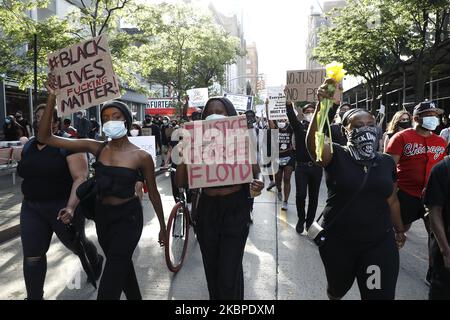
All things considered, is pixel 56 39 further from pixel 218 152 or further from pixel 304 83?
pixel 218 152

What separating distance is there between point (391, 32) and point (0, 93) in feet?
52.9

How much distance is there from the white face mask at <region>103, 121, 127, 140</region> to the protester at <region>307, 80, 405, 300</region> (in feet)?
4.71

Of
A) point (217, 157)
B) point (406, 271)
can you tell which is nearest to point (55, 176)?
point (217, 157)

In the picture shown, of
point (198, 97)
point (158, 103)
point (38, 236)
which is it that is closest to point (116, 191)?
point (38, 236)

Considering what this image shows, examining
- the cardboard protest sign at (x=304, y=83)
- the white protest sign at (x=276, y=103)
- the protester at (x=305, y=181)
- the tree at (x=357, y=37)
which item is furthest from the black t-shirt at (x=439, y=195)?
the tree at (x=357, y=37)

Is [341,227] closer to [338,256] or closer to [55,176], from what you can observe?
[338,256]

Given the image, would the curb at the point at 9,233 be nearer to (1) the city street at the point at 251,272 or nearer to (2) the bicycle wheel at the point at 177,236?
(1) the city street at the point at 251,272

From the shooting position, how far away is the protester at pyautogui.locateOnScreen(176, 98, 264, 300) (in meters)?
3.02

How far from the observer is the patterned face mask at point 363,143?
9.87 ft

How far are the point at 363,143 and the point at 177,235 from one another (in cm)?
291

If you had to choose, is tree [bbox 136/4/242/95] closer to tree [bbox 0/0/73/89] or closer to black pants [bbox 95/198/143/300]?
tree [bbox 0/0/73/89]

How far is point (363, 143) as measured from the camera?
3.03 metres

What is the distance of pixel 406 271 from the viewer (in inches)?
193

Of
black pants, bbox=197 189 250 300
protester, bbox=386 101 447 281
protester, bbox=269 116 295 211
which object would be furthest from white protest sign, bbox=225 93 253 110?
black pants, bbox=197 189 250 300
